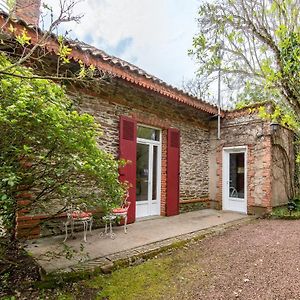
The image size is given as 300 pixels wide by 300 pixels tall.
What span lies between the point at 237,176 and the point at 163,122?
336 centimetres

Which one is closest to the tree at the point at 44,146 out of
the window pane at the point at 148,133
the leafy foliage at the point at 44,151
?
the leafy foliage at the point at 44,151

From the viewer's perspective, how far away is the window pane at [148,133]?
6.92 m

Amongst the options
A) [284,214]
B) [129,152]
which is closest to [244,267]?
[129,152]

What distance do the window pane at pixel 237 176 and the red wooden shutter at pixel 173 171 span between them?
7.47 feet

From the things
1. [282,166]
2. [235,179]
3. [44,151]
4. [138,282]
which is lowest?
[138,282]

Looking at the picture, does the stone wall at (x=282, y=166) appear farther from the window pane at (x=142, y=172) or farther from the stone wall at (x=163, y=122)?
the window pane at (x=142, y=172)

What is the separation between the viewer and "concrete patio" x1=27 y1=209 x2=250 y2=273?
359 centimetres

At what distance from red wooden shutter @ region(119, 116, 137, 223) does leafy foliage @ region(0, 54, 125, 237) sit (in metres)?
2.85

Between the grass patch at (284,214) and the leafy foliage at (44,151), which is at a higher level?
the leafy foliage at (44,151)

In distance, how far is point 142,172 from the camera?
688 cm

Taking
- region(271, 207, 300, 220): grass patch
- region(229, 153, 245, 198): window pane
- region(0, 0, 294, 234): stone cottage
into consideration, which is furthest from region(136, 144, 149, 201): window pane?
region(271, 207, 300, 220): grass patch

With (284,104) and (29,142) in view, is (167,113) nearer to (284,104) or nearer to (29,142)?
(284,104)

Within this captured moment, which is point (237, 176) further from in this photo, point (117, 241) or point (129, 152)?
point (117, 241)

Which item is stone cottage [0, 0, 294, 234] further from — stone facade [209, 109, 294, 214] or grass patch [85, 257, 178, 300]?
grass patch [85, 257, 178, 300]
